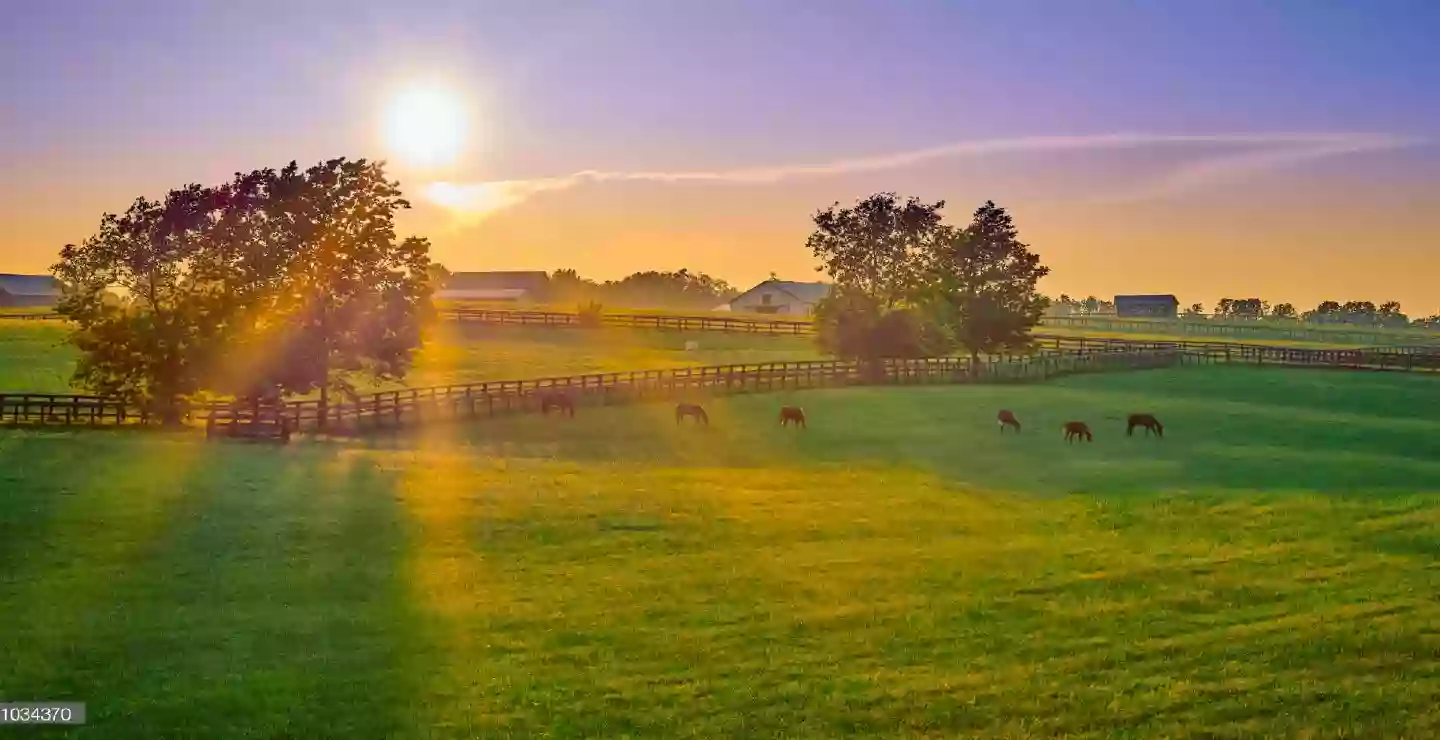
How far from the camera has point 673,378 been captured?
49.6 metres

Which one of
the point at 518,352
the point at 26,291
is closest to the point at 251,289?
the point at 518,352

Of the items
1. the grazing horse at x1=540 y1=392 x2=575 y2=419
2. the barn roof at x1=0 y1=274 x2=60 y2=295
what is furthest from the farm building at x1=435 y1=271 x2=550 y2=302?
the grazing horse at x1=540 y1=392 x2=575 y2=419

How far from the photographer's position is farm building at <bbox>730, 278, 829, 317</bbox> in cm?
13538

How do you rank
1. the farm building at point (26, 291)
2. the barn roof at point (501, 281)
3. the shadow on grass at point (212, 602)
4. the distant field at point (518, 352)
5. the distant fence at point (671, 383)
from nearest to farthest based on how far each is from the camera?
the shadow on grass at point (212, 602)
the distant fence at point (671, 383)
the distant field at point (518, 352)
the farm building at point (26, 291)
the barn roof at point (501, 281)

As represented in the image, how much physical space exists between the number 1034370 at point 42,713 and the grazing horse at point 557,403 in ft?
96.1

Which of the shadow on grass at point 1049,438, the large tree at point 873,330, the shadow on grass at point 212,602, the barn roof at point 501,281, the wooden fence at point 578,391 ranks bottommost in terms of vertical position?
the shadow on grass at point 212,602

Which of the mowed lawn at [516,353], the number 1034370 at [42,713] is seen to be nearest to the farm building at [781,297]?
the mowed lawn at [516,353]

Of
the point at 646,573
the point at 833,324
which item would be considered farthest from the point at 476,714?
the point at 833,324

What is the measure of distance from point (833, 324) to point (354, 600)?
50.5 m

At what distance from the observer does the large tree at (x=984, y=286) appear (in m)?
66.8

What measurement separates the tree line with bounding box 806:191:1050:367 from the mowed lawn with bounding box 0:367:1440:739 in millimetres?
34687

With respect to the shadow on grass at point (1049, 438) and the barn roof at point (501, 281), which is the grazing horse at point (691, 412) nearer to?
the shadow on grass at point (1049, 438)

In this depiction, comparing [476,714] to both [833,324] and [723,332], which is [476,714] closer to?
[833,324]

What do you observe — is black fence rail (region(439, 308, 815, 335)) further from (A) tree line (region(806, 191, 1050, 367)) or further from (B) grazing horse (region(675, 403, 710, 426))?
(B) grazing horse (region(675, 403, 710, 426))
